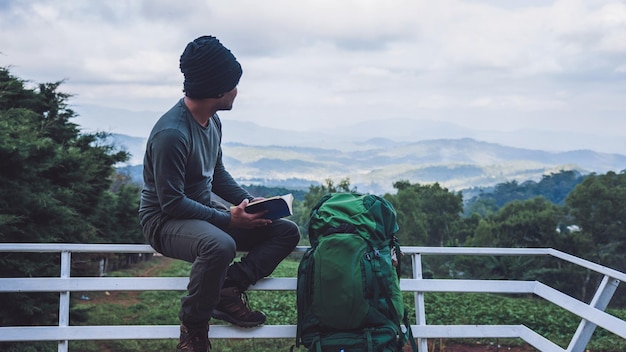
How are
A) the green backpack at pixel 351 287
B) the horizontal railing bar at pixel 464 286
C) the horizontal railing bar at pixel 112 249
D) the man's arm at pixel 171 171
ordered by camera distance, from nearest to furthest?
the man's arm at pixel 171 171 → the green backpack at pixel 351 287 → the horizontal railing bar at pixel 112 249 → the horizontal railing bar at pixel 464 286

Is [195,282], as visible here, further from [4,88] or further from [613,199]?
[613,199]

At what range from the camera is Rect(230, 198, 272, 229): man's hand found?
10.2 feet

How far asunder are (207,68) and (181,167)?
500mm

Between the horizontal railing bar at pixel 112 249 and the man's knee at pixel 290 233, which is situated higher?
the man's knee at pixel 290 233

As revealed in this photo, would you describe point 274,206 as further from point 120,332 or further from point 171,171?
point 120,332

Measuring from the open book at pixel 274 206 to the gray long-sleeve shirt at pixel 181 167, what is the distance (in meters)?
0.15

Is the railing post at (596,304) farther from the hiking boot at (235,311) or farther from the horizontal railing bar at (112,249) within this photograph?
the hiking boot at (235,311)

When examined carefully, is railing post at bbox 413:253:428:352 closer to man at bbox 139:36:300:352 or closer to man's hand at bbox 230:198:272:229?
man at bbox 139:36:300:352

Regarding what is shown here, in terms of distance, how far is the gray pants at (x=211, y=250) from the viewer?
9.49 ft

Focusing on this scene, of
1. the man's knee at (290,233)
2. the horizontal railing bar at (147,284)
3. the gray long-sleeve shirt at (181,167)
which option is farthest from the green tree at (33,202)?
the man's knee at (290,233)

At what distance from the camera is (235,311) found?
10.7 ft

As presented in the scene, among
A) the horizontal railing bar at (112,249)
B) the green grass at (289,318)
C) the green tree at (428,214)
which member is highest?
the horizontal railing bar at (112,249)

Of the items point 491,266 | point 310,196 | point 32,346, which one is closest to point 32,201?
point 32,346

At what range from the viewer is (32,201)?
27.3 ft
